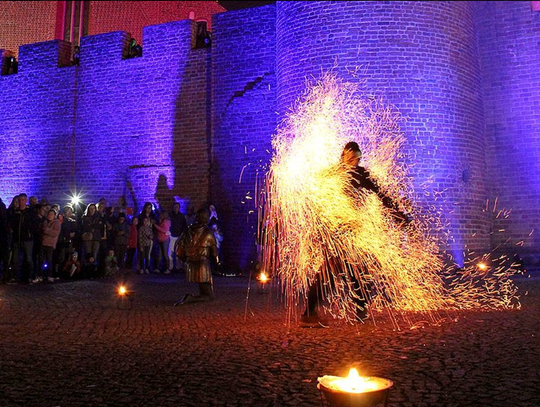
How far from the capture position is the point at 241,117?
1283 centimetres

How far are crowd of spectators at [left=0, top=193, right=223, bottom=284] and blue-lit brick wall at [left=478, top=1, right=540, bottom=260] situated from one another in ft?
21.8

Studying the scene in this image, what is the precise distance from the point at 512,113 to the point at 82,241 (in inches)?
398

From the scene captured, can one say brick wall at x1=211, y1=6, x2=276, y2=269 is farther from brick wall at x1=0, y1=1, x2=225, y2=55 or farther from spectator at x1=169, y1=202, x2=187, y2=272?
brick wall at x1=0, y1=1, x2=225, y2=55

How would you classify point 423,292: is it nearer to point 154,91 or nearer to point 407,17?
point 407,17

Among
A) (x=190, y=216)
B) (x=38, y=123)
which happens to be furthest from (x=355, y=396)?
(x=38, y=123)

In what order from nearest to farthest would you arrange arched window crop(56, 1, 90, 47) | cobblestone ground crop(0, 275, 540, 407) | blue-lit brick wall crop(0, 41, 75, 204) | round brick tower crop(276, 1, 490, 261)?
1. cobblestone ground crop(0, 275, 540, 407)
2. round brick tower crop(276, 1, 490, 261)
3. blue-lit brick wall crop(0, 41, 75, 204)
4. arched window crop(56, 1, 90, 47)

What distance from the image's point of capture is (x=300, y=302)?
696cm

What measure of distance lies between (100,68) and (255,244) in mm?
6977

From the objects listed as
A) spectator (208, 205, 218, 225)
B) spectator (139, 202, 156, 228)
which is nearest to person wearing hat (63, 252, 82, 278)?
spectator (139, 202, 156, 228)

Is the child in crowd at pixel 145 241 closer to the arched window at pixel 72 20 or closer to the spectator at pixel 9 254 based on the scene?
the spectator at pixel 9 254

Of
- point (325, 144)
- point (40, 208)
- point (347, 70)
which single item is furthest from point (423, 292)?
point (40, 208)

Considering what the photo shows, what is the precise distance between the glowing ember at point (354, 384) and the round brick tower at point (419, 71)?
8.37 metres

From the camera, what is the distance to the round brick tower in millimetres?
10352

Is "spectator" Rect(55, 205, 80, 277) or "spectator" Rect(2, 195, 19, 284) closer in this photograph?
"spectator" Rect(2, 195, 19, 284)
